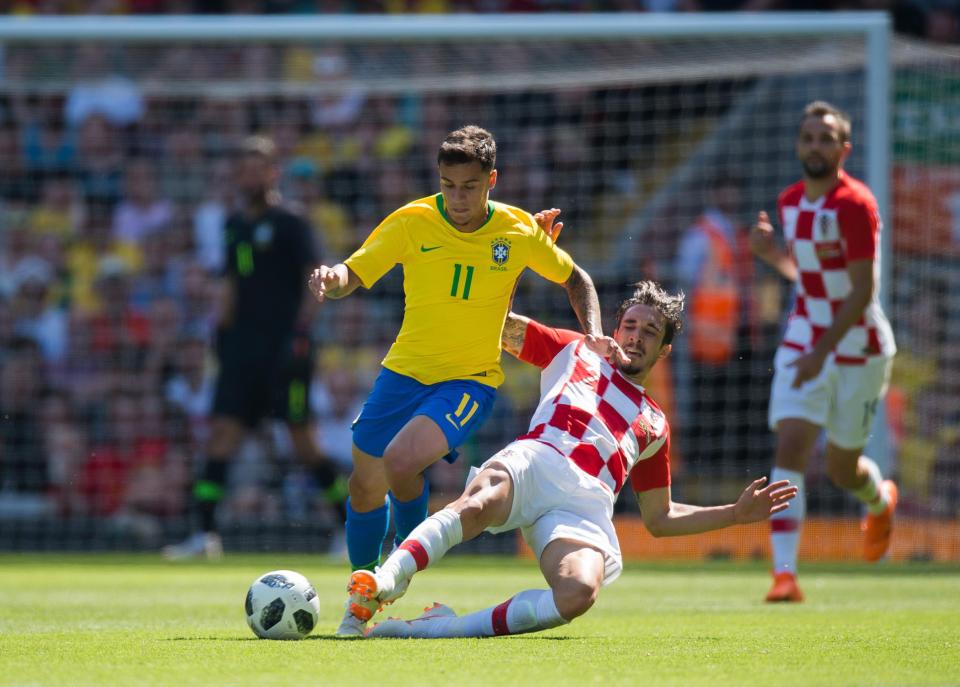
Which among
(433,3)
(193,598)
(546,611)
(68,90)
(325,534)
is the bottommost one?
(325,534)

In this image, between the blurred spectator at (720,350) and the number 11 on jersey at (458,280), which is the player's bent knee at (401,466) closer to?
the number 11 on jersey at (458,280)

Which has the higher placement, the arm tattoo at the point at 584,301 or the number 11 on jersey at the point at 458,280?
the number 11 on jersey at the point at 458,280

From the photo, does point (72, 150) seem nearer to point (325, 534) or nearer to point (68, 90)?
point (68, 90)

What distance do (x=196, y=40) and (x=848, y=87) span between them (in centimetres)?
624

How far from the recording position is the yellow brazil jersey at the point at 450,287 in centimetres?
662

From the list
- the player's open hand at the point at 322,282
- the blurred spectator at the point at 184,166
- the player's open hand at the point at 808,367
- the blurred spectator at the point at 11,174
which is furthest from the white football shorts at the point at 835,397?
Answer: the blurred spectator at the point at 11,174

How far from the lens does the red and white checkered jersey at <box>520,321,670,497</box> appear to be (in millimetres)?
6051

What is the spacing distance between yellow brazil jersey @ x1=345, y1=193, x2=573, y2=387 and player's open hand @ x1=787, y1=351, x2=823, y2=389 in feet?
7.38

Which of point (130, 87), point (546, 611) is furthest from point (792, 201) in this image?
point (130, 87)

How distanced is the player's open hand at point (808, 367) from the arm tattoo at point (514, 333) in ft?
7.12

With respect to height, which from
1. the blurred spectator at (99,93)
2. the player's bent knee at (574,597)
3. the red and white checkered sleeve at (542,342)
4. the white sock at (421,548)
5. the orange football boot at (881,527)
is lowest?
the orange football boot at (881,527)

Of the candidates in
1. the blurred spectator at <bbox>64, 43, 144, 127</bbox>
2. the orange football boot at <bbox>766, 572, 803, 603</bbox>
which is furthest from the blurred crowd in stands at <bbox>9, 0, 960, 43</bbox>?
the orange football boot at <bbox>766, 572, 803, 603</bbox>

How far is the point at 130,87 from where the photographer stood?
14.9 m

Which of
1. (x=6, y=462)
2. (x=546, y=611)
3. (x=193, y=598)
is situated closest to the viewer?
(x=546, y=611)
